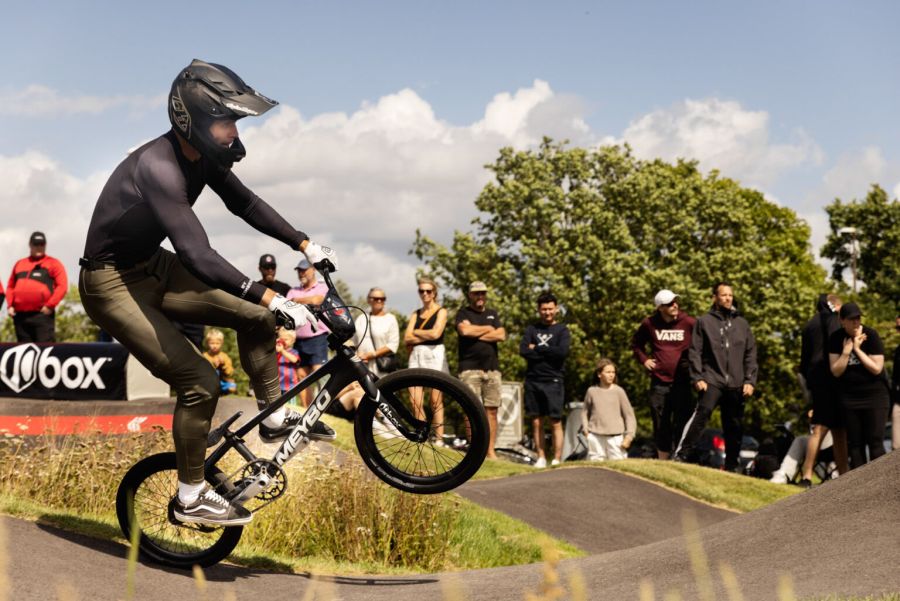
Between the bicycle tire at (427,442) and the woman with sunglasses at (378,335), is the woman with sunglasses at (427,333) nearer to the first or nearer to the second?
the woman with sunglasses at (378,335)

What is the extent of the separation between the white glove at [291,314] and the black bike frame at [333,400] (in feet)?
1.52

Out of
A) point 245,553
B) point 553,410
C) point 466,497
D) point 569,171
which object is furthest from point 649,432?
point 245,553

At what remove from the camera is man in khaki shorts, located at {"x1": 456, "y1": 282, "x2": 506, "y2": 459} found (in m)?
13.8

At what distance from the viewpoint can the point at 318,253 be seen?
591 cm

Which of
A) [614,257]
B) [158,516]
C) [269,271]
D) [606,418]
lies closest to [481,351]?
[606,418]

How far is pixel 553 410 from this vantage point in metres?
14.0

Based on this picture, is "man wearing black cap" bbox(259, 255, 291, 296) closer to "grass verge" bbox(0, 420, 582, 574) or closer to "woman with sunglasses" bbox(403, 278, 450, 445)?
"woman with sunglasses" bbox(403, 278, 450, 445)

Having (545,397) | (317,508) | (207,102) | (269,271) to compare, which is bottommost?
(317,508)

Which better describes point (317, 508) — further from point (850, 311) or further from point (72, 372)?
point (72, 372)

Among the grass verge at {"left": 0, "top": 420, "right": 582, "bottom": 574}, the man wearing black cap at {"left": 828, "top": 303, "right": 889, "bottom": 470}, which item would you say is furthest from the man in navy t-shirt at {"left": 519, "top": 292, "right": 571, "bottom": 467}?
the grass verge at {"left": 0, "top": 420, "right": 582, "bottom": 574}

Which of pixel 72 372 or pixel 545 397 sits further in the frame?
pixel 545 397

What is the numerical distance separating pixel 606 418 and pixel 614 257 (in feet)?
76.3

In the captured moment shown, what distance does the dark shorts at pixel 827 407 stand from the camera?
1177cm

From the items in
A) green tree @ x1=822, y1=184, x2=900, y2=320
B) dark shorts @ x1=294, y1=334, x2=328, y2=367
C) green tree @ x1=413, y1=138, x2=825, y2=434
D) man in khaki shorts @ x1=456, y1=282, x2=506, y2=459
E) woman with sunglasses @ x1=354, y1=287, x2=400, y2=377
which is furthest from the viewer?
green tree @ x1=822, y1=184, x2=900, y2=320
